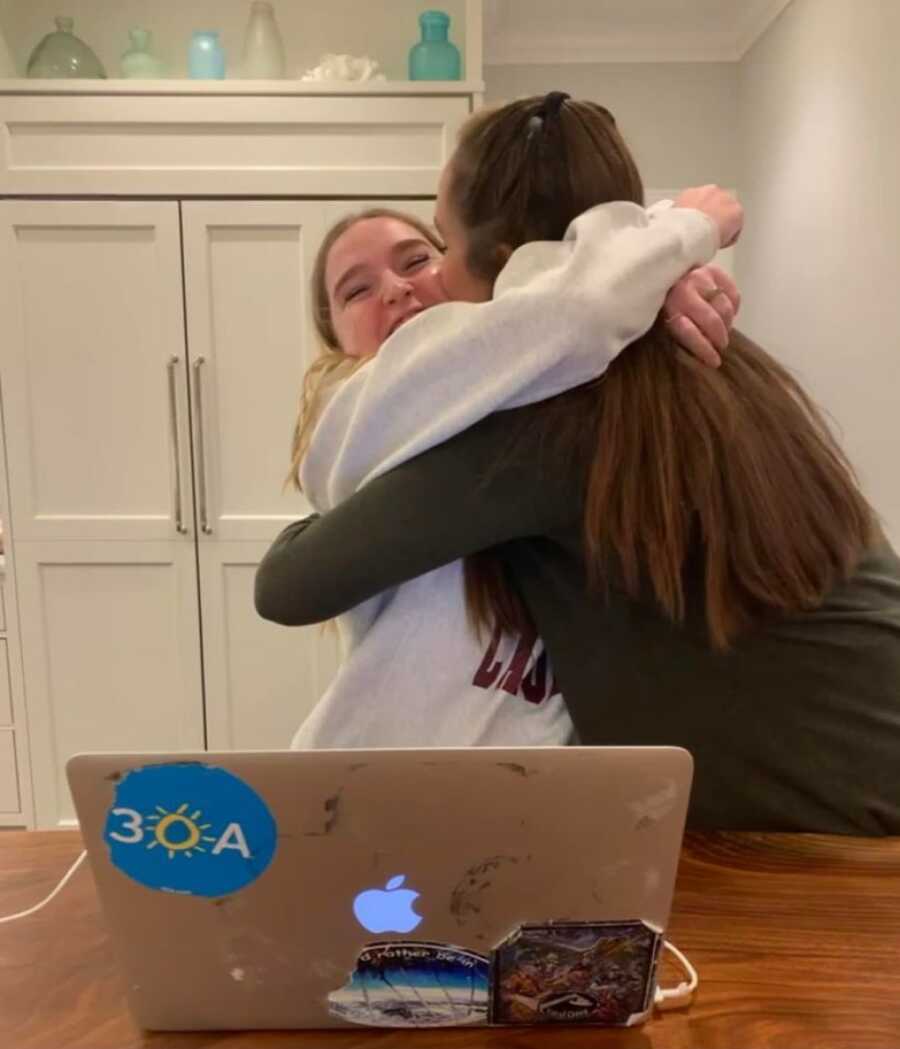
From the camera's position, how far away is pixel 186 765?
503 millimetres

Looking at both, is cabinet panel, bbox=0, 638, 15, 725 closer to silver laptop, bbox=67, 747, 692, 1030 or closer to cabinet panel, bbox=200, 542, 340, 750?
cabinet panel, bbox=200, 542, 340, 750

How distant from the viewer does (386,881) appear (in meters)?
0.53

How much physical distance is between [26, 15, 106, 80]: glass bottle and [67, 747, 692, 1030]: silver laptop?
2.34 meters

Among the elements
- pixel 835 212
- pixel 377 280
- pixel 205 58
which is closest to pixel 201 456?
Answer: pixel 205 58

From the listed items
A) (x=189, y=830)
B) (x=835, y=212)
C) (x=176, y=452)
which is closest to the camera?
(x=189, y=830)

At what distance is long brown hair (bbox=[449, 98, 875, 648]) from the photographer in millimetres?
754

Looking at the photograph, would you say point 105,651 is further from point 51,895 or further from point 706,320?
point 706,320

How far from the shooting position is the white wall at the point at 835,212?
1918 millimetres

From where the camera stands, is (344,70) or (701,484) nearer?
(701,484)

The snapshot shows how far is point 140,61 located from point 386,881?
2.38 m

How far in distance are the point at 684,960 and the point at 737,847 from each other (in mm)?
180

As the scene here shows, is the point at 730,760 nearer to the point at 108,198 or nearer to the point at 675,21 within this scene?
the point at 108,198

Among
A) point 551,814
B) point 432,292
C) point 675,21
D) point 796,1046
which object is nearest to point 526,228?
point 432,292

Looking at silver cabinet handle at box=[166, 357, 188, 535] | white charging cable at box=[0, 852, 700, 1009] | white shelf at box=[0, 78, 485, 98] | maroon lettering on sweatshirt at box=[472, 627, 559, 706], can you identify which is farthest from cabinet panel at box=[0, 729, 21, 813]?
white charging cable at box=[0, 852, 700, 1009]
